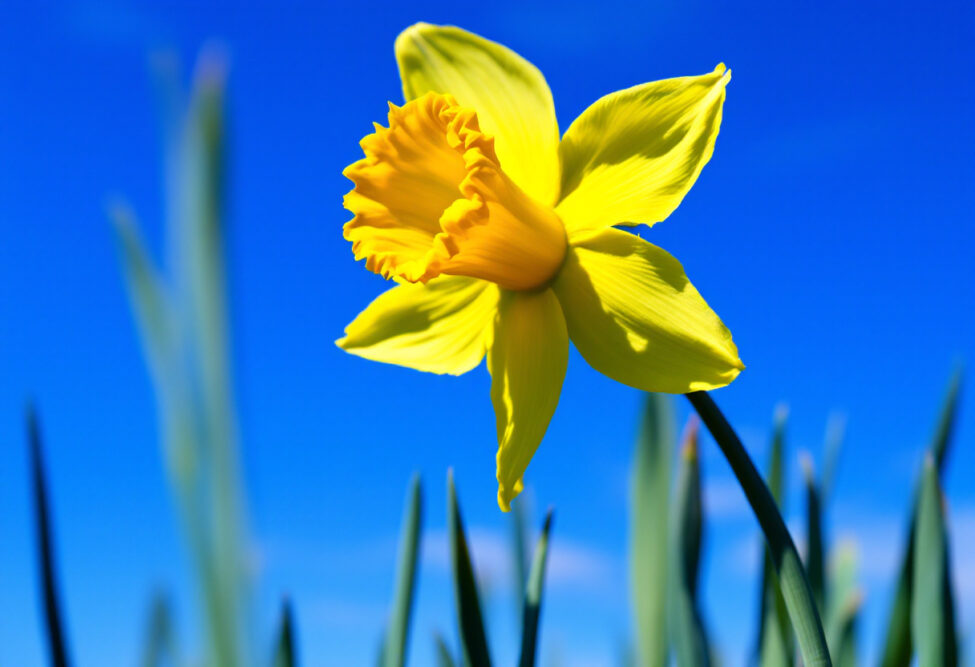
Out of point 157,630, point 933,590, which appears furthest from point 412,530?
point 157,630

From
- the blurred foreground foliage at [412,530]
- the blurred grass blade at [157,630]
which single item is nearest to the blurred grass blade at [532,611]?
the blurred foreground foliage at [412,530]

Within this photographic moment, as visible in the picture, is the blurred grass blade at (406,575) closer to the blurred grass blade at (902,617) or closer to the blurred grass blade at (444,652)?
the blurred grass blade at (444,652)

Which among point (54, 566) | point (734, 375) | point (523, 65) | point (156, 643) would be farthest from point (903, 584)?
point (156, 643)

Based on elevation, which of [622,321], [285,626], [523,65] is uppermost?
[523,65]

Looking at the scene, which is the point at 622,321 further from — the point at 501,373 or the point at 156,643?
Result: the point at 156,643

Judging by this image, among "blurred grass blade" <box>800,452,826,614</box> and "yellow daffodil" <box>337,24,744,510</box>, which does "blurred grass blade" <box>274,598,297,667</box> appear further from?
"blurred grass blade" <box>800,452,826,614</box>

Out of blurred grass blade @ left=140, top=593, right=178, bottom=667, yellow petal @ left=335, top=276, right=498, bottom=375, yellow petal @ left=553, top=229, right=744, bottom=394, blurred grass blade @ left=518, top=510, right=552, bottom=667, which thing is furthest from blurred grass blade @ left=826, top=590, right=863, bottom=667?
blurred grass blade @ left=140, top=593, right=178, bottom=667
